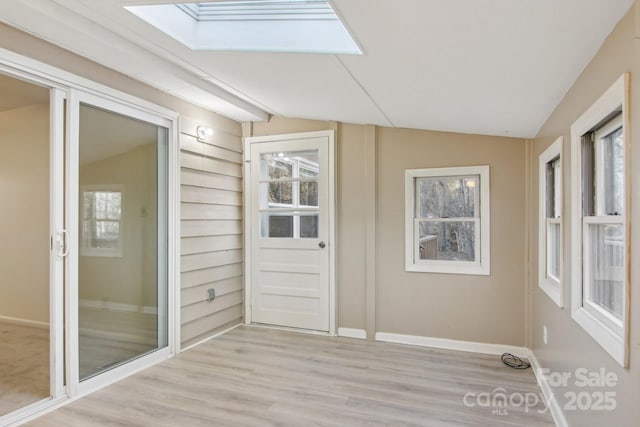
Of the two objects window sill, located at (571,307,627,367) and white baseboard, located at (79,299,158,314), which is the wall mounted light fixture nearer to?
white baseboard, located at (79,299,158,314)

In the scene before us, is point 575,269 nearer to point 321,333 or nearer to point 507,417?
point 507,417

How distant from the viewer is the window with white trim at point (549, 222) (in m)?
2.79

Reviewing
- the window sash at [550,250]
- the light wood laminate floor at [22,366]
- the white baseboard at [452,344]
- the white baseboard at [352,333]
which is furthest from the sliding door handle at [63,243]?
the window sash at [550,250]

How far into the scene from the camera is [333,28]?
2.23 metres

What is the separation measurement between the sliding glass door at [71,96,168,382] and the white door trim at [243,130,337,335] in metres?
1.17

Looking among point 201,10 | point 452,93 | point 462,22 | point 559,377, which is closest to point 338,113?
point 452,93

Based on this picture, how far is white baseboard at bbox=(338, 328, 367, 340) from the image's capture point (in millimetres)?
4117

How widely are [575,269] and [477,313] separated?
1.79 metres

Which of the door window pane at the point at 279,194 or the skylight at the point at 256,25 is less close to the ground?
the skylight at the point at 256,25

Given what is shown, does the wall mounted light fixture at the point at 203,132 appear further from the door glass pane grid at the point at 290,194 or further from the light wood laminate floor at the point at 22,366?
the light wood laminate floor at the point at 22,366

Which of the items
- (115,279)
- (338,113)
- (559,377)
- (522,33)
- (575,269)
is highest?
(338,113)

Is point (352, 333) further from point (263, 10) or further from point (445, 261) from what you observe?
point (263, 10)

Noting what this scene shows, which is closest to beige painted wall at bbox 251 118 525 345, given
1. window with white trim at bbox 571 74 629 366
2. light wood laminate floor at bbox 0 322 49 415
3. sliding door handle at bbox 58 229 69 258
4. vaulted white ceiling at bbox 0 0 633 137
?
vaulted white ceiling at bbox 0 0 633 137

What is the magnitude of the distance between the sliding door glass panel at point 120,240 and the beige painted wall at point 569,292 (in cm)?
313
